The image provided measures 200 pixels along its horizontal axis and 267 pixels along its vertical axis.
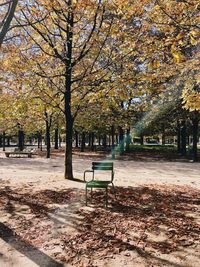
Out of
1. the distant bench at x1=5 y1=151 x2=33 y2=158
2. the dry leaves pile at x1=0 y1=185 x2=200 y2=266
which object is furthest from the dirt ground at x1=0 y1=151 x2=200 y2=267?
the distant bench at x1=5 y1=151 x2=33 y2=158

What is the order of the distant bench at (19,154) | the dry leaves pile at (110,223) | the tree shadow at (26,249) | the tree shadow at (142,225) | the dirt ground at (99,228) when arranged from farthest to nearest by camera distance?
the distant bench at (19,154), the tree shadow at (142,225), the dry leaves pile at (110,223), the dirt ground at (99,228), the tree shadow at (26,249)

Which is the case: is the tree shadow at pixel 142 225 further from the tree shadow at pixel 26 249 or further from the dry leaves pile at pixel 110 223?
the tree shadow at pixel 26 249

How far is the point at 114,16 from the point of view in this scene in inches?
431

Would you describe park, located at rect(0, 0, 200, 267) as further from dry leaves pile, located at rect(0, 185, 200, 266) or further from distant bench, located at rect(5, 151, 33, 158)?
distant bench, located at rect(5, 151, 33, 158)

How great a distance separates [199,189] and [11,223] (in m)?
6.89

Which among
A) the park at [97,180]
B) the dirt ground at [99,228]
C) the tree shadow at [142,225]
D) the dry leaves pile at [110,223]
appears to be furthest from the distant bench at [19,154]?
the tree shadow at [142,225]

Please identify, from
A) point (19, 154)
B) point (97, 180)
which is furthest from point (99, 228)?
point (19, 154)

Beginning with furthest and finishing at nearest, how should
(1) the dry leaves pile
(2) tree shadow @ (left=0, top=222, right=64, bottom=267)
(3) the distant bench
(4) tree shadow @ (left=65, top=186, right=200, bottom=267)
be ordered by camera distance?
(3) the distant bench
(4) tree shadow @ (left=65, top=186, right=200, bottom=267)
(1) the dry leaves pile
(2) tree shadow @ (left=0, top=222, right=64, bottom=267)

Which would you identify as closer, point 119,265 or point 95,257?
point 119,265

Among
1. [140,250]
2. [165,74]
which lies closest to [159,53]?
[165,74]

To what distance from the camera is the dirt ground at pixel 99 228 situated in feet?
15.5

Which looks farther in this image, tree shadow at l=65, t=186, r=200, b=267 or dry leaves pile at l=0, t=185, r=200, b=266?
tree shadow at l=65, t=186, r=200, b=267

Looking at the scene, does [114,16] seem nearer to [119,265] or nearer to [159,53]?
[159,53]

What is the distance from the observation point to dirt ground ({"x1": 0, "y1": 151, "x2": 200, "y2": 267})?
473 cm
